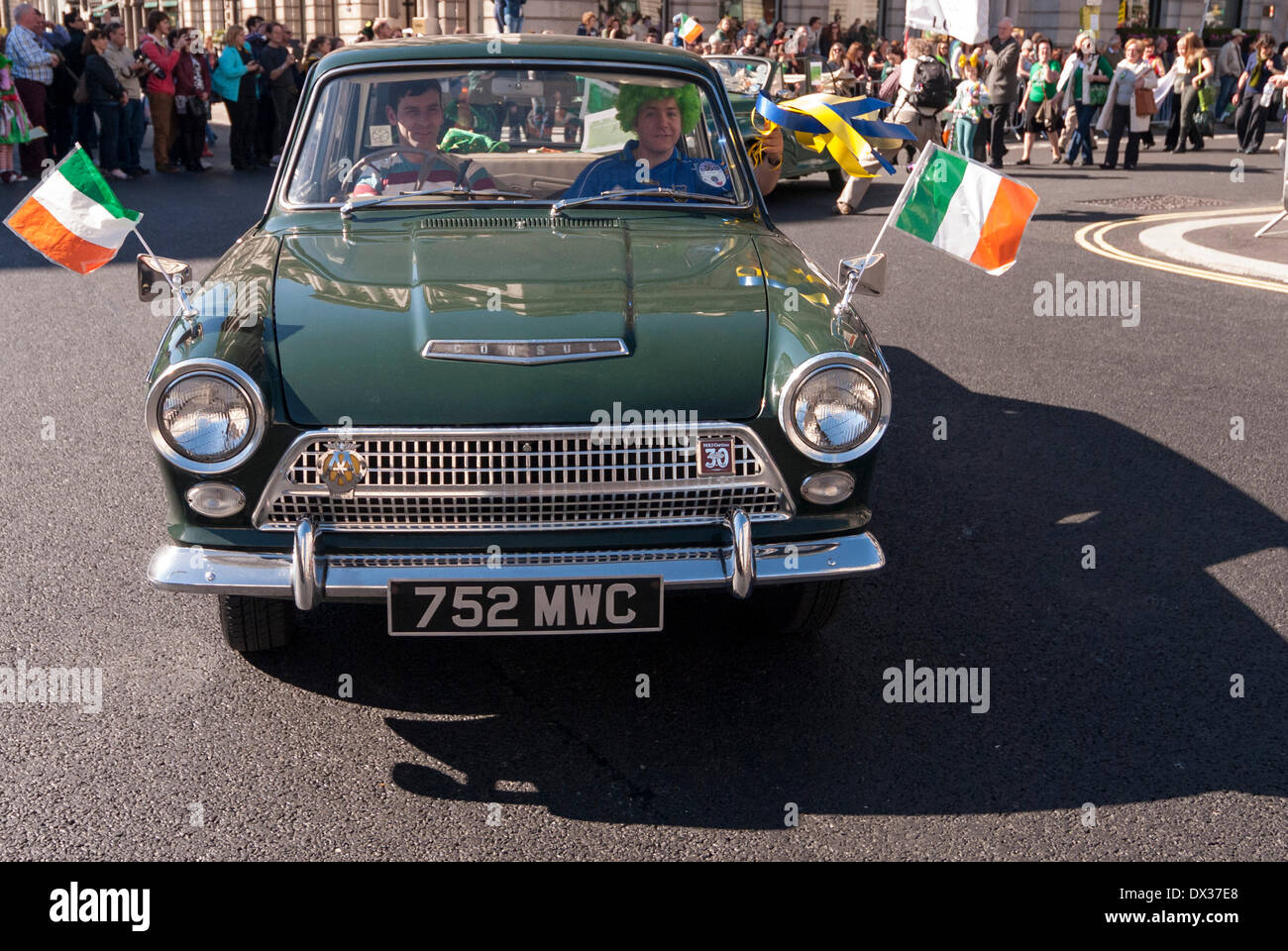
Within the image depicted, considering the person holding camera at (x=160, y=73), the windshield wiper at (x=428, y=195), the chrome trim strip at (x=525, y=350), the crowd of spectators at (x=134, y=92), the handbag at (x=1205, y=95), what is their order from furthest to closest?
the handbag at (x=1205, y=95) → the person holding camera at (x=160, y=73) → the crowd of spectators at (x=134, y=92) → the windshield wiper at (x=428, y=195) → the chrome trim strip at (x=525, y=350)

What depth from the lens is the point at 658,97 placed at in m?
4.89

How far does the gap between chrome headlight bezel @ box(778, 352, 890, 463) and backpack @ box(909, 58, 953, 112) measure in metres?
10.5

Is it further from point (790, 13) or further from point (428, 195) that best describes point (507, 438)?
→ point (790, 13)

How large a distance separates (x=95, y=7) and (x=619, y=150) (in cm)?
5613

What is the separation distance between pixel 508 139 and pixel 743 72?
13.3 meters

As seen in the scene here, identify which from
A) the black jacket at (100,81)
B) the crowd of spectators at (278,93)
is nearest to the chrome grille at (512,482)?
the crowd of spectators at (278,93)

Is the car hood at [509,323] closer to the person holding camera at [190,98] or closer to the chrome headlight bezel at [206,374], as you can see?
the chrome headlight bezel at [206,374]

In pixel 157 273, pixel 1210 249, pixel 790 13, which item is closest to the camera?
pixel 157 273

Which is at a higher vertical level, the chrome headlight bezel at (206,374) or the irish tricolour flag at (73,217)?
the irish tricolour flag at (73,217)

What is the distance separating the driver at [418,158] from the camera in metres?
4.60

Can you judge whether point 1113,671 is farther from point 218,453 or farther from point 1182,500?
point 218,453

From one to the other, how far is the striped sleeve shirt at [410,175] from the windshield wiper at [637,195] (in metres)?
0.28

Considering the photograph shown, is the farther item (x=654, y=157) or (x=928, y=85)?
(x=928, y=85)

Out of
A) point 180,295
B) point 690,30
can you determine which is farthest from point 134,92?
point 180,295
